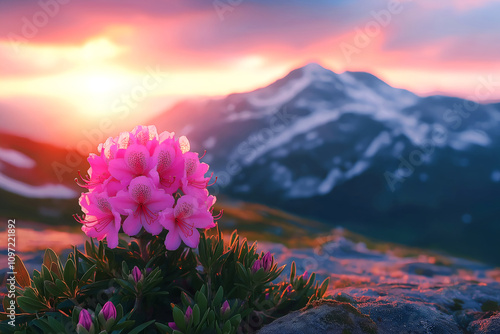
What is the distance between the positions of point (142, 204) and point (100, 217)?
0.42m

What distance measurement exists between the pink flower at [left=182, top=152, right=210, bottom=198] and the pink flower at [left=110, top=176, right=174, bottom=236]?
250mm

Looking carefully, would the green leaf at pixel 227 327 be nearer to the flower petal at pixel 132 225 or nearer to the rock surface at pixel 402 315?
the rock surface at pixel 402 315

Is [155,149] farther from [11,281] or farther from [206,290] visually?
[11,281]

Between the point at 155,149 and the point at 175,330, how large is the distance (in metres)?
1.54

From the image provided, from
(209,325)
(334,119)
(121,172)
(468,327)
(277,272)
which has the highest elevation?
(334,119)

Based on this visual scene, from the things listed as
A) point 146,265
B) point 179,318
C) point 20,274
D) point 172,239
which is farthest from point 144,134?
point 20,274

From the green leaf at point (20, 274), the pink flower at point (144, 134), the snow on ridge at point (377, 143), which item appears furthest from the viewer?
the snow on ridge at point (377, 143)

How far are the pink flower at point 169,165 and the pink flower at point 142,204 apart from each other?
19 centimetres

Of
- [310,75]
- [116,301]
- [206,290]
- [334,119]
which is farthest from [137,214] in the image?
[310,75]

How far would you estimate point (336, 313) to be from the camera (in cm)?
398

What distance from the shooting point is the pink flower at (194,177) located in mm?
3945

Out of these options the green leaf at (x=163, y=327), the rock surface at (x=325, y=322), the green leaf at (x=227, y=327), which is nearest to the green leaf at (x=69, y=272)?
the green leaf at (x=163, y=327)

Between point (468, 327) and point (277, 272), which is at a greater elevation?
point (277, 272)

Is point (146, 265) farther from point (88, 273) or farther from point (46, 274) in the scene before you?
point (46, 274)
